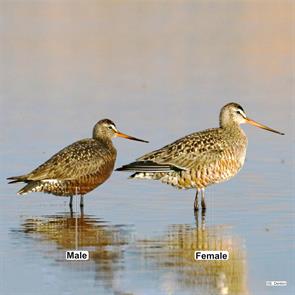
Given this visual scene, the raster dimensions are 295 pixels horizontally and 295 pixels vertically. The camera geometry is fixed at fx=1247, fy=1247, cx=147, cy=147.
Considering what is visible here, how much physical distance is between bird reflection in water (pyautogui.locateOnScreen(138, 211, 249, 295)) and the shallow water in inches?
0.7

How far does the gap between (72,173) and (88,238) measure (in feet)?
6.29

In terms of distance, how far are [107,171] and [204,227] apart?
1.99 m

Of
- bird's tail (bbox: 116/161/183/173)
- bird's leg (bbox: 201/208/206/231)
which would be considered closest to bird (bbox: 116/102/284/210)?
bird's tail (bbox: 116/161/183/173)

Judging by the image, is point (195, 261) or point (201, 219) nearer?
point (195, 261)

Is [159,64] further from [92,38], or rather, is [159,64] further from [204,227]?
[204,227]

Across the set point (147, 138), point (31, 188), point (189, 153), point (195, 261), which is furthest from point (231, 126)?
point (195, 261)

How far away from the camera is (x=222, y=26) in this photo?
38125 millimetres

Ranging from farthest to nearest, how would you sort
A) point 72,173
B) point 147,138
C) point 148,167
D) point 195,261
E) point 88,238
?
point 147,138, point 72,173, point 148,167, point 88,238, point 195,261

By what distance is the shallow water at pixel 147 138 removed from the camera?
37.3ft

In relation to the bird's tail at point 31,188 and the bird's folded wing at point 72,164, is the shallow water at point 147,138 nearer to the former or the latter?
the bird's tail at point 31,188

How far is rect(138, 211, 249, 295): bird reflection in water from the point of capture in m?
10.8

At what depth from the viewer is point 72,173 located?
14695 mm

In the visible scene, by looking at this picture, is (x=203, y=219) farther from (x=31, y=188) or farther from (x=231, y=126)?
(x=31, y=188)

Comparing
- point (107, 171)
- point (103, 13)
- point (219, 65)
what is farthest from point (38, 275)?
point (103, 13)
